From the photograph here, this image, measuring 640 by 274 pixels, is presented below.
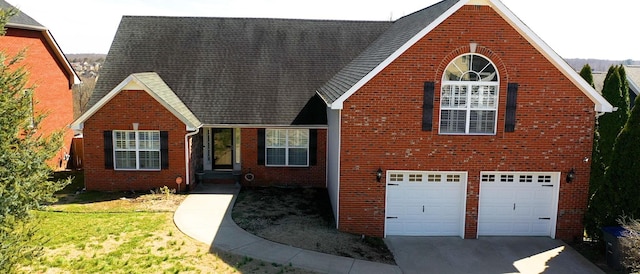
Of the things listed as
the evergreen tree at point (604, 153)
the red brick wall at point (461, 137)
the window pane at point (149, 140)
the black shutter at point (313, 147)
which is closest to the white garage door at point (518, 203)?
the red brick wall at point (461, 137)

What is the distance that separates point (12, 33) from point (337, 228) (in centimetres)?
1592

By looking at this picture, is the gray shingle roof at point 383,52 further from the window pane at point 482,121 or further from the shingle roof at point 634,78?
the shingle roof at point 634,78

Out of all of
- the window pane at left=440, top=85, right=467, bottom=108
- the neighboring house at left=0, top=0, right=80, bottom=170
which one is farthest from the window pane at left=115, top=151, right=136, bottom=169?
the window pane at left=440, top=85, right=467, bottom=108

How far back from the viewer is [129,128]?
55.8 ft

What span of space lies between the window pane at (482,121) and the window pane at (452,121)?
234mm

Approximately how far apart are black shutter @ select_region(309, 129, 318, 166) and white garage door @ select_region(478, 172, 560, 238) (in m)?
7.12

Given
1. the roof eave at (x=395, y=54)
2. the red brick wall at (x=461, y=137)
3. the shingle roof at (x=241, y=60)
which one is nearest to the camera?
the roof eave at (x=395, y=54)

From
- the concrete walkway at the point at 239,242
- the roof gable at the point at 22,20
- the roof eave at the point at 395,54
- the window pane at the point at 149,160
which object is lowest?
the concrete walkway at the point at 239,242

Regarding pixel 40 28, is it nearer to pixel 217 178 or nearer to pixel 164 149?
pixel 164 149

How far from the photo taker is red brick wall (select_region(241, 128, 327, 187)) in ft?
61.4

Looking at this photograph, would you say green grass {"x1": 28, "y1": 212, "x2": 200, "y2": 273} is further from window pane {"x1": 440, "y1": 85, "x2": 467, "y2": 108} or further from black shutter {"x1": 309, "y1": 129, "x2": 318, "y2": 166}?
window pane {"x1": 440, "y1": 85, "x2": 467, "y2": 108}

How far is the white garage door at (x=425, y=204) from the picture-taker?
13.5 meters

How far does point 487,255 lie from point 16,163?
10.8 m

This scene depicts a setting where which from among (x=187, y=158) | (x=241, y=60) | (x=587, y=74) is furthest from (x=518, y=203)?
(x=241, y=60)
